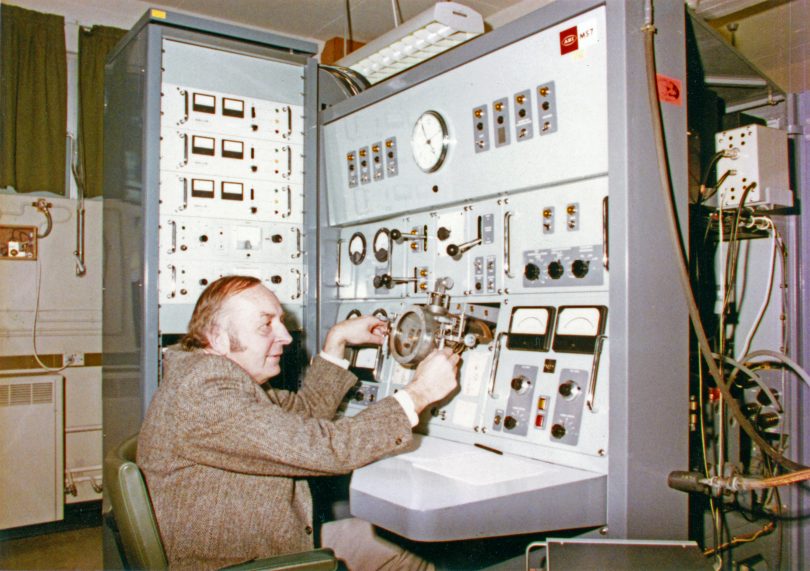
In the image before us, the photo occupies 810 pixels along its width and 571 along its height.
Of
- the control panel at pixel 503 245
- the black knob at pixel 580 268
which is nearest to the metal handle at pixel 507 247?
the control panel at pixel 503 245

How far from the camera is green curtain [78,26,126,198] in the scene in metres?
4.59

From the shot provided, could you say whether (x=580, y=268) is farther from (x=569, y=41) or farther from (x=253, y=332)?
(x=253, y=332)

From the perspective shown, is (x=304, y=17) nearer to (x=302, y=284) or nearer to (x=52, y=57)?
(x=52, y=57)

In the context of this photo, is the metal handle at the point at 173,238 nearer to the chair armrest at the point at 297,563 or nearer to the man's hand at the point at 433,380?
the man's hand at the point at 433,380

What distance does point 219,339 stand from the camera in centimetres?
193

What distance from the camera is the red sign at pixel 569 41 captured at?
1892 millimetres

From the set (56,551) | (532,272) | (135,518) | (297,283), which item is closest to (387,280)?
(297,283)

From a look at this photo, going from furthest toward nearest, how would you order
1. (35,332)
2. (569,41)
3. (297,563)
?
1. (35,332)
2. (569,41)
3. (297,563)

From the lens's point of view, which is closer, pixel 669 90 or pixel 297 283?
pixel 669 90

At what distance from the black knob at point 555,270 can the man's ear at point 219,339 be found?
3.26 feet

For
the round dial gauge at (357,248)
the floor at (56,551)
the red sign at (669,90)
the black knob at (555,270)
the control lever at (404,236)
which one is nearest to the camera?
the red sign at (669,90)

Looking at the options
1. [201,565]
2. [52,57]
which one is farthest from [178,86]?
[52,57]

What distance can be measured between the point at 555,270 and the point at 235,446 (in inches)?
42.1

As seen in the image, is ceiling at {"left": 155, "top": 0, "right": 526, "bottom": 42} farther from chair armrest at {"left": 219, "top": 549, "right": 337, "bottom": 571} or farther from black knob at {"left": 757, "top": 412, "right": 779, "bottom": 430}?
chair armrest at {"left": 219, "top": 549, "right": 337, "bottom": 571}
